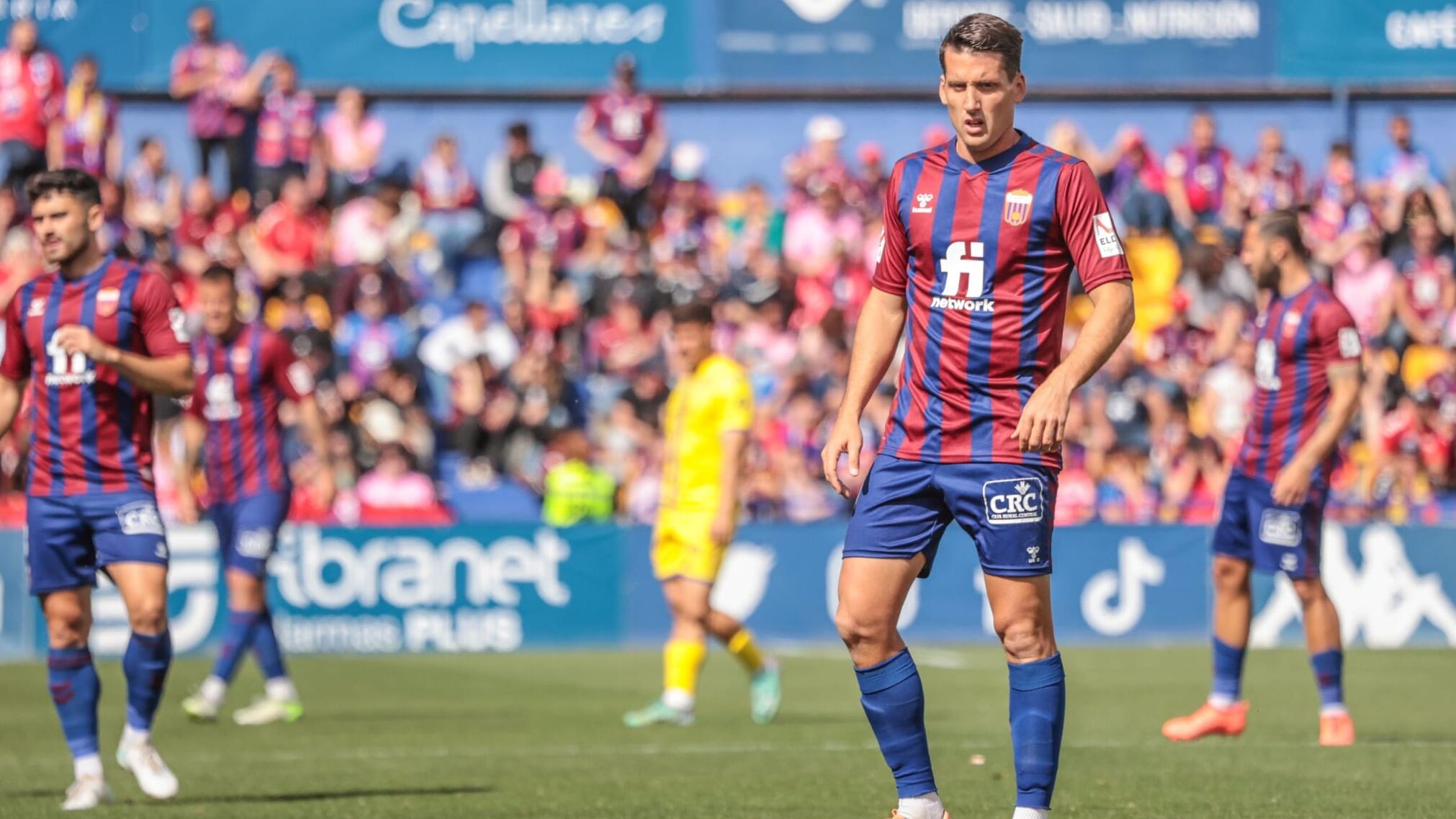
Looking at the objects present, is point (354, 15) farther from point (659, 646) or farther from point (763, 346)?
point (659, 646)

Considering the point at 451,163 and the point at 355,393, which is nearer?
the point at 355,393

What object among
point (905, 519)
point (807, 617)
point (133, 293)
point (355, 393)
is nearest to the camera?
point (905, 519)

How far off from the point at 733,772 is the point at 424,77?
1598 centimetres

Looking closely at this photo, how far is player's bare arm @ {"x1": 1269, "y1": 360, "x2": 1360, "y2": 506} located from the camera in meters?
9.77

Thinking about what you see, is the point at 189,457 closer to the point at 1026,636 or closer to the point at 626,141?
the point at 1026,636

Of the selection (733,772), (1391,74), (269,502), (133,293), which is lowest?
(733,772)

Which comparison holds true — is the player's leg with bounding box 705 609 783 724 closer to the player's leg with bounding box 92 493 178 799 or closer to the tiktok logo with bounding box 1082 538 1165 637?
the player's leg with bounding box 92 493 178 799

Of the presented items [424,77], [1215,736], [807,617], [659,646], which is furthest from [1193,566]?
[424,77]

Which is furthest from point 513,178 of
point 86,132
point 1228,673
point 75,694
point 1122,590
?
point 75,694

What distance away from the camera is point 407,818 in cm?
774

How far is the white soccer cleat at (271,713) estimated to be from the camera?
12.1 m

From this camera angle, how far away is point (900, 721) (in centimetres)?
637

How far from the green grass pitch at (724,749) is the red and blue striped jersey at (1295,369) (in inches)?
55.3

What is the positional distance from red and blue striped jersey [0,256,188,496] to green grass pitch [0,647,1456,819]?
1318 mm
